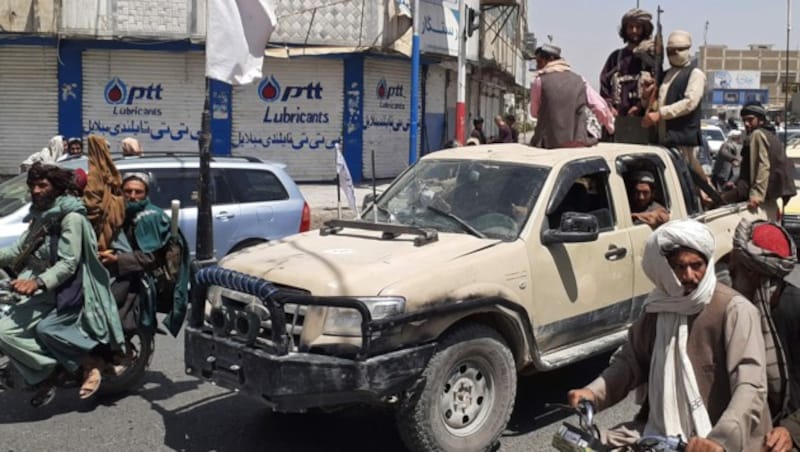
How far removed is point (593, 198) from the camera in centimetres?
607

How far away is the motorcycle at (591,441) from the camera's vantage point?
9.25 ft

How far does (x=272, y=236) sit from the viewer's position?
383 inches

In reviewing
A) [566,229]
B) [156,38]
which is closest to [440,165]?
[566,229]

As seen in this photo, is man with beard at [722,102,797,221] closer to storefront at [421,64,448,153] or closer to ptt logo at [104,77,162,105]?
ptt logo at [104,77,162,105]

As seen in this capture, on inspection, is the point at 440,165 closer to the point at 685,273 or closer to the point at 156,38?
the point at 685,273

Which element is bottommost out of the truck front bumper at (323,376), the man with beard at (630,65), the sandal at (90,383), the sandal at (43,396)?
the sandal at (43,396)

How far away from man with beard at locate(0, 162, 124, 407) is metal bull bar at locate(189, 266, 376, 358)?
0.90m

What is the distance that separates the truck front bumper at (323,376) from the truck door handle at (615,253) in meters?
1.78

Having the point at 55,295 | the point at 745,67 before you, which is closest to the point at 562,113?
the point at 55,295

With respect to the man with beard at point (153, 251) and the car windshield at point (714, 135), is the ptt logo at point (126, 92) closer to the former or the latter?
the man with beard at point (153, 251)

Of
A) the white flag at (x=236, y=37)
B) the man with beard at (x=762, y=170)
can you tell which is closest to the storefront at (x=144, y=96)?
the white flag at (x=236, y=37)

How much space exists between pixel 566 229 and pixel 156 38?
1600 centimetres

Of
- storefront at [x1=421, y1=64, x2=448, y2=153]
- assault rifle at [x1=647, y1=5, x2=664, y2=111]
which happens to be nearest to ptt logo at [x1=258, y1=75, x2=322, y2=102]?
storefront at [x1=421, y1=64, x2=448, y2=153]

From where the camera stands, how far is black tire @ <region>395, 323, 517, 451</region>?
454 centimetres
